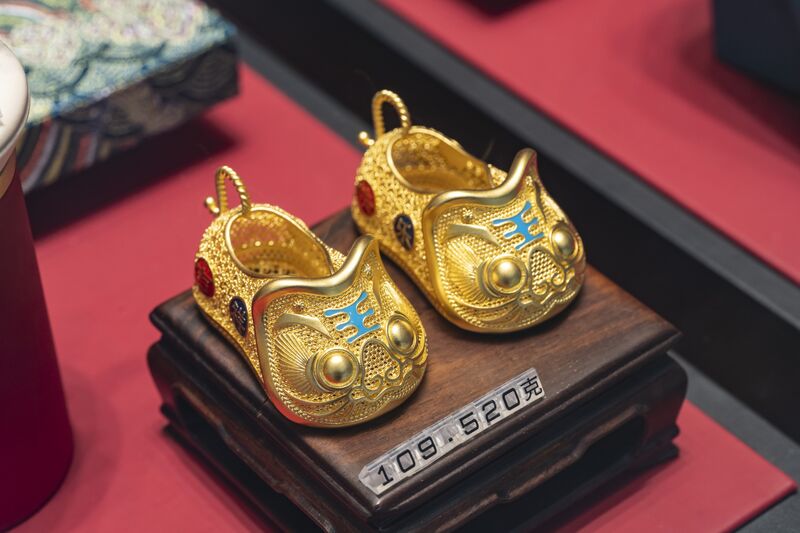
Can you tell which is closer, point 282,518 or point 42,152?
point 282,518

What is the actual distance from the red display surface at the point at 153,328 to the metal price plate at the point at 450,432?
146 millimetres

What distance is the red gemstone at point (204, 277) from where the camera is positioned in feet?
3.35

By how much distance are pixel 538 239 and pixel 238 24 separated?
85 cm

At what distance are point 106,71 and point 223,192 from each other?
344 millimetres

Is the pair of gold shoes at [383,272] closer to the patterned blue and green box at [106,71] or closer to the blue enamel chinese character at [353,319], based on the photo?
the blue enamel chinese character at [353,319]

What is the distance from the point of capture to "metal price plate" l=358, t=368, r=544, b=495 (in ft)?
3.05

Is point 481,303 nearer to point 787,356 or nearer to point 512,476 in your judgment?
point 512,476

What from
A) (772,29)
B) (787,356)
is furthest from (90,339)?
(772,29)

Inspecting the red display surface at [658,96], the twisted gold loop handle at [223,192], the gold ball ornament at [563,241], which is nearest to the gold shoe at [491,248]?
the gold ball ornament at [563,241]

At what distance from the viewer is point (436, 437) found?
95 centimetres

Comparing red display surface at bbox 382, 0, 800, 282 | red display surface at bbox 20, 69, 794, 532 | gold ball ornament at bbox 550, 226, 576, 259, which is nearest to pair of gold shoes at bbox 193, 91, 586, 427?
gold ball ornament at bbox 550, 226, 576, 259

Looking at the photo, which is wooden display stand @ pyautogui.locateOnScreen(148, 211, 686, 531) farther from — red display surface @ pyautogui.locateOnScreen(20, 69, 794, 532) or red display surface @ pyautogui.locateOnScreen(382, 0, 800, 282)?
red display surface @ pyautogui.locateOnScreen(382, 0, 800, 282)

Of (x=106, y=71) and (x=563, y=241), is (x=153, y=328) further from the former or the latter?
(x=563, y=241)

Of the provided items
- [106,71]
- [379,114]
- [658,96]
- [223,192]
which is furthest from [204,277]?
[658,96]
